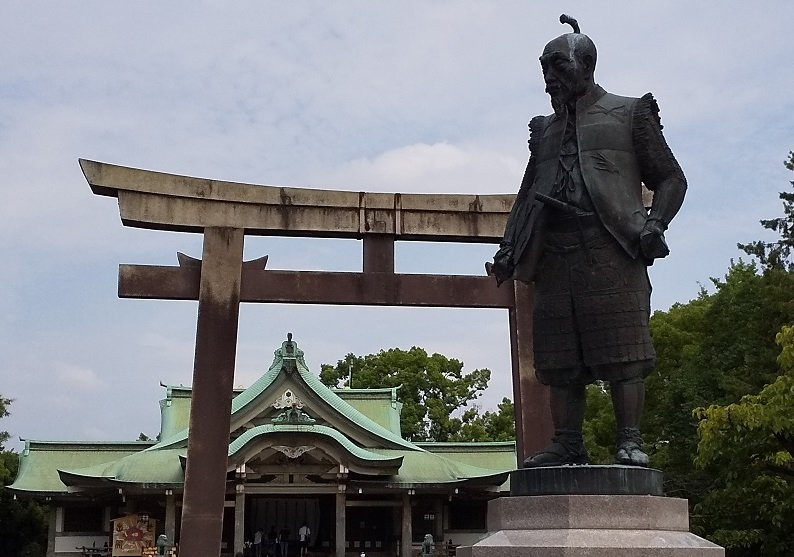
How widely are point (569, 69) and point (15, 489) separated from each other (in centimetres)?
1806

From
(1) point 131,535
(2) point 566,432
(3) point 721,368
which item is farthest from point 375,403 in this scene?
(2) point 566,432

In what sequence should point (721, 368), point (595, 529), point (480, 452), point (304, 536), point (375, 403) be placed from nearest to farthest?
point (595, 529), point (721, 368), point (304, 536), point (480, 452), point (375, 403)

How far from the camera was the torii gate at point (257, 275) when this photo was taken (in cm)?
1014

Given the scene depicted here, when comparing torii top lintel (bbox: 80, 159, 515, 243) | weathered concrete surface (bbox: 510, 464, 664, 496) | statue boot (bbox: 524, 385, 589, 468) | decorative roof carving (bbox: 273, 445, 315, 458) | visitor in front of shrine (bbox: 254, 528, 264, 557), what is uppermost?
torii top lintel (bbox: 80, 159, 515, 243)

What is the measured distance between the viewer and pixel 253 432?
58.3 ft

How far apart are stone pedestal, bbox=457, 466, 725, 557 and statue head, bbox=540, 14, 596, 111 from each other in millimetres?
1865

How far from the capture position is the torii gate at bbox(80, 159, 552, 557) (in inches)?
399

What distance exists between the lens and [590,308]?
4402 mm

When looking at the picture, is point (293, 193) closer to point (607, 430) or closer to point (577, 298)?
point (577, 298)

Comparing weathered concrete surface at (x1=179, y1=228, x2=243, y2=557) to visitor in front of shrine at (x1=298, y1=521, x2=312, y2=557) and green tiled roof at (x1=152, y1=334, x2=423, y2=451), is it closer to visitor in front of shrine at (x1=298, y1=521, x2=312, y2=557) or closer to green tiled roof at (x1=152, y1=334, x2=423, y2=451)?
green tiled roof at (x1=152, y1=334, x2=423, y2=451)

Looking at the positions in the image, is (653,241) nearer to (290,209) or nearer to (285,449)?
(290,209)

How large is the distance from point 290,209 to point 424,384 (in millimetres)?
24928

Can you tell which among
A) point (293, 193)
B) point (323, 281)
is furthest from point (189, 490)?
point (293, 193)

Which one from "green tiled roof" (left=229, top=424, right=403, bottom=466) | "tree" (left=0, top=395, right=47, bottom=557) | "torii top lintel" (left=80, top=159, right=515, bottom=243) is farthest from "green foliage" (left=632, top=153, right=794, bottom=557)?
"tree" (left=0, top=395, right=47, bottom=557)
